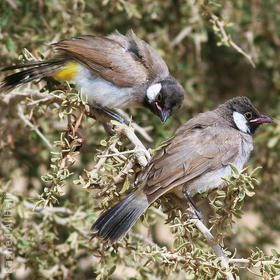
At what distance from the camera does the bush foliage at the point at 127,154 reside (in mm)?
2547

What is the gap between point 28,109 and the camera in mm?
3588

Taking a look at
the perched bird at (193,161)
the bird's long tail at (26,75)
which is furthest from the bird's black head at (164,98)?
the bird's long tail at (26,75)

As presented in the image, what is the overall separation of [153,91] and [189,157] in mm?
994

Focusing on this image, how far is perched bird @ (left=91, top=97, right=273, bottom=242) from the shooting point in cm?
284

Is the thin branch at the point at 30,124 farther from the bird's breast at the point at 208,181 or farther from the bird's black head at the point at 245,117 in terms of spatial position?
the bird's black head at the point at 245,117

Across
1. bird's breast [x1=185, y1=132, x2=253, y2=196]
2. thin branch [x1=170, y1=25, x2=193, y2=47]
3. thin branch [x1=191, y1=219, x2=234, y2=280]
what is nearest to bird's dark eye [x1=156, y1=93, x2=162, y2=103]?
thin branch [x1=170, y1=25, x2=193, y2=47]

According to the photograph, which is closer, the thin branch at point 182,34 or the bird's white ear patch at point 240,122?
the bird's white ear patch at point 240,122

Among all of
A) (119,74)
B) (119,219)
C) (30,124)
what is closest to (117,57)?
(119,74)

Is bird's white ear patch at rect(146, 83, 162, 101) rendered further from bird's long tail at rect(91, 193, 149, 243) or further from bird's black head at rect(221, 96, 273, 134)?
bird's long tail at rect(91, 193, 149, 243)

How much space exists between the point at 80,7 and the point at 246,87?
6.62 feet

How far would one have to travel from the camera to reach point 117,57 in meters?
4.18

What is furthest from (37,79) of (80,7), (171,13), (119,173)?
(171,13)

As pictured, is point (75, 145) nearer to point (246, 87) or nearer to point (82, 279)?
point (82, 279)

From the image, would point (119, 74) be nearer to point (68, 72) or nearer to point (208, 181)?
point (68, 72)
